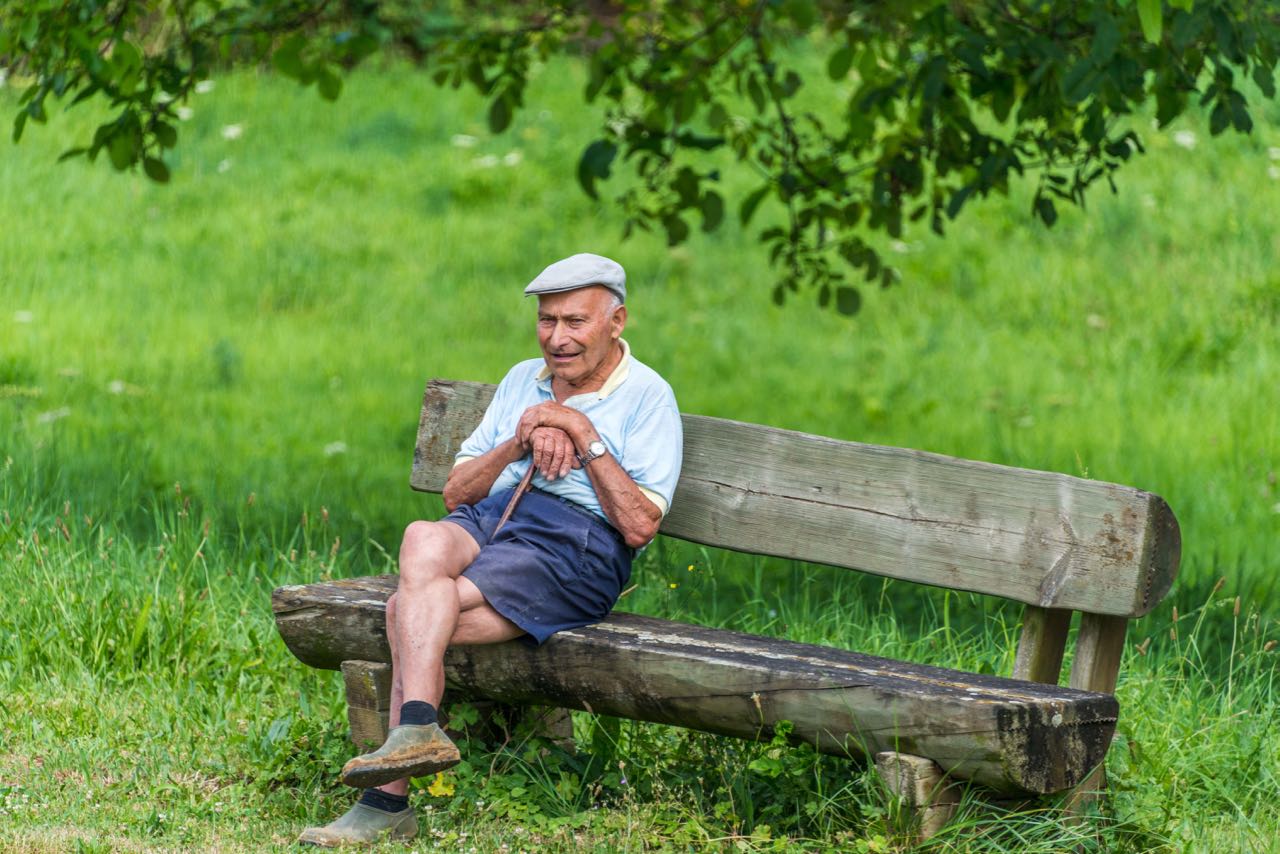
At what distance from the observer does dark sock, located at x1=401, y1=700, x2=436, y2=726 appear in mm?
3484

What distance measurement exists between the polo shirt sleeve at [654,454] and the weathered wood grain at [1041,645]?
896mm

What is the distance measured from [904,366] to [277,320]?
13.2ft

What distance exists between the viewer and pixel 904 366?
9.49 meters

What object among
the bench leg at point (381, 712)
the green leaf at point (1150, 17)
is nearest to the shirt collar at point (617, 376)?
the bench leg at point (381, 712)

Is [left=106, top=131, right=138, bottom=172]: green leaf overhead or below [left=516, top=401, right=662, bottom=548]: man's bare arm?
overhead

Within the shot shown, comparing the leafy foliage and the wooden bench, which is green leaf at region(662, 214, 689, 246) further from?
the wooden bench

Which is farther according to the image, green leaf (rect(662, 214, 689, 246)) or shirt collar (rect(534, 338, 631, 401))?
green leaf (rect(662, 214, 689, 246))

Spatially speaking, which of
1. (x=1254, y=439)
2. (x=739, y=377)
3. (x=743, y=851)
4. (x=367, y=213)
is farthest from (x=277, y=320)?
(x=743, y=851)

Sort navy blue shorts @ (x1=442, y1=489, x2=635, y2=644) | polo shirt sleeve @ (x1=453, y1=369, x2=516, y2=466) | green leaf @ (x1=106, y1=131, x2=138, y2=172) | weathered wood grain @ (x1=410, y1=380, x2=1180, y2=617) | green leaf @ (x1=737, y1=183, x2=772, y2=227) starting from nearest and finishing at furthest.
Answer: weathered wood grain @ (x1=410, y1=380, x2=1180, y2=617) < navy blue shorts @ (x1=442, y1=489, x2=635, y2=644) < polo shirt sleeve @ (x1=453, y1=369, x2=516, y2=466) < green leaf @ (x1=106, y1=131, x2=138, y2=172) < green leaf @ (x1=737, y1=183, x2=772, y2=227)

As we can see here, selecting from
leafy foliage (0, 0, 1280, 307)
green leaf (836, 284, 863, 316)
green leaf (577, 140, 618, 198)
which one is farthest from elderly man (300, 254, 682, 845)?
green leaf (836, 284, 863, 316)

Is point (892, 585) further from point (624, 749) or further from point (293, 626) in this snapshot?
point (293, 626)

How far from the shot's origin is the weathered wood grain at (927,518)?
11.3ft

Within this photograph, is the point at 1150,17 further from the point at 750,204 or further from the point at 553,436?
the point at 750,204

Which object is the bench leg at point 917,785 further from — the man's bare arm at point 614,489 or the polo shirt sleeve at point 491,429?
the polo shirt sleeve at point 491,429
